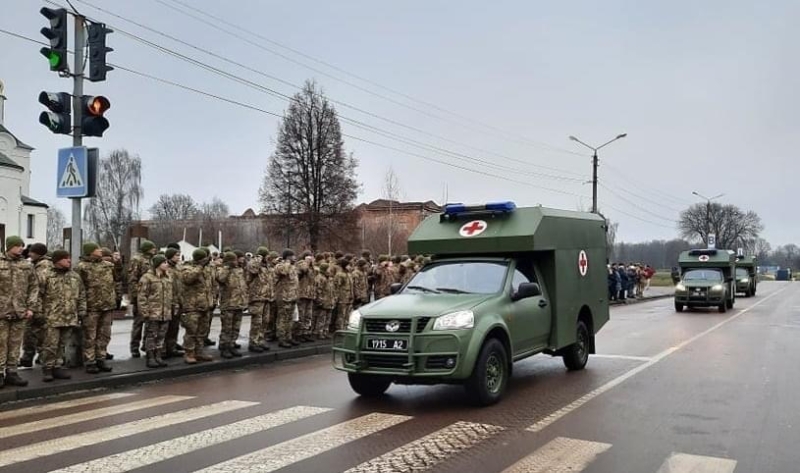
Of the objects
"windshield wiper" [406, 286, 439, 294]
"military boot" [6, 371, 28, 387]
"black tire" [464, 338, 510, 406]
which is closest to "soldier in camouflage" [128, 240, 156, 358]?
"military boot" [6, 371, 28, 387]

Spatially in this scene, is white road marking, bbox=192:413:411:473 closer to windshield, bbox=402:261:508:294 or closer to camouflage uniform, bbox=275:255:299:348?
windshield, bbox=402:261:508:294

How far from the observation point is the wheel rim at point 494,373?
8203 millimetres

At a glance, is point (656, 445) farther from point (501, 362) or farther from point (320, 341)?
point (320, 341)

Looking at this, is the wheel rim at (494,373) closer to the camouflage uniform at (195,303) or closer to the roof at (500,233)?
the roof at (500,233)

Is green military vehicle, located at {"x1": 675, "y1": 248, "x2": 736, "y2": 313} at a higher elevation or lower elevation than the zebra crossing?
higher

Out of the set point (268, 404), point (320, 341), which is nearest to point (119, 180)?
point (320, 341)

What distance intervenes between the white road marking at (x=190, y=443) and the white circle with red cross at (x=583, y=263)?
17.4 ft

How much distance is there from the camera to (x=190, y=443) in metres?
6.45

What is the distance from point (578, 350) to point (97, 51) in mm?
9537

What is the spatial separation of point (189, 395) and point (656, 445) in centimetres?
603

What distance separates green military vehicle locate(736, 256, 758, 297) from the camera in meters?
42.4

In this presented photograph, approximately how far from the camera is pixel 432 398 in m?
8.73

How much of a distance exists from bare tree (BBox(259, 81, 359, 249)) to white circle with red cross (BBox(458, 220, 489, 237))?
42.7 meters

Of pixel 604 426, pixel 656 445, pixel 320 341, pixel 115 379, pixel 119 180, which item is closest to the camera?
pixel 656 445
